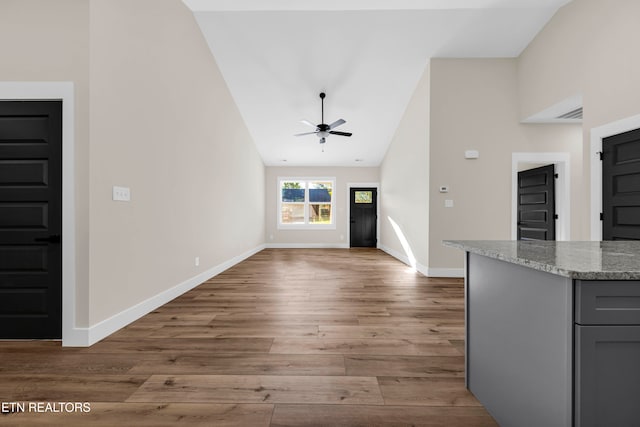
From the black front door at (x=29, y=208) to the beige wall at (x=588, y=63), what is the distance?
5316mm

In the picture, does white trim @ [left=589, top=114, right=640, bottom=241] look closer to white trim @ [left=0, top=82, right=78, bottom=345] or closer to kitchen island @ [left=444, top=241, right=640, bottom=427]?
kitchen island @ [left=444, top=241, right=640, bottom=427]

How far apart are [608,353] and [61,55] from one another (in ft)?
12.0

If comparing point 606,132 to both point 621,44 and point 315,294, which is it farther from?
point 315,294

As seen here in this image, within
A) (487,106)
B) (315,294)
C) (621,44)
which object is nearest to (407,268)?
(315,294)

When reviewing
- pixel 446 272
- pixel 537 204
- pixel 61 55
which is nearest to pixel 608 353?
pixel 61 55

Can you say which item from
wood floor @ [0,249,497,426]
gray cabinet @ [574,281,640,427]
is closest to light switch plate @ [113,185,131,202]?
wood floor @ [0,249,497,426]

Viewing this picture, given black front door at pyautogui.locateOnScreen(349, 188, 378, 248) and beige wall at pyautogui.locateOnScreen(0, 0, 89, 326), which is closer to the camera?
beige wall at pyautogui.locateOnScreen(0, 0, 89, 326)

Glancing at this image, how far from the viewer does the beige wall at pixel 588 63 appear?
3.10 meters

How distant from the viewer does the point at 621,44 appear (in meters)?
3.16

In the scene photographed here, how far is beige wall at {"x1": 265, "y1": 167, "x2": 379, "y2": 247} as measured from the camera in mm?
9500

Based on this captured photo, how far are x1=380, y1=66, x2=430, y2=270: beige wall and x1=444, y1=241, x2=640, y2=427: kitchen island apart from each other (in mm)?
3730

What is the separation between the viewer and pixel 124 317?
2699mm

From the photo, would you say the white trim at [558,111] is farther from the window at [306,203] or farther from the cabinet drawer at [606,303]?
the window at [306,203]

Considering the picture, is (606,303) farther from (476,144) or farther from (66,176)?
(476,144)
